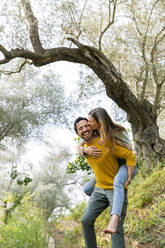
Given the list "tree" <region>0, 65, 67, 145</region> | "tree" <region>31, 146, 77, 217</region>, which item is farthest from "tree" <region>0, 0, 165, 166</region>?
"tree" <region>31, 146, 77, 217</region>

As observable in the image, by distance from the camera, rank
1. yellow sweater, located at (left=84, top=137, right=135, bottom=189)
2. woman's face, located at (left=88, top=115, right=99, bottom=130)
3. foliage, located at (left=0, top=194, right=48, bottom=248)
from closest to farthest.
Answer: yellow sweater, located at (left=84, top=137, right=135, bottom=189)
woman's face, located at (left=88, top=115, right=99, bottom=130)
foliage, located at (left=0, top=194, right=48, bottom=248)

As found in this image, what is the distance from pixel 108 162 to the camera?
2.62m

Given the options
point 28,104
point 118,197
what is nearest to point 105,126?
point 118,197

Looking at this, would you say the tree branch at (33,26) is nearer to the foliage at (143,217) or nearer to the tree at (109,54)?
the tree at (109,54)

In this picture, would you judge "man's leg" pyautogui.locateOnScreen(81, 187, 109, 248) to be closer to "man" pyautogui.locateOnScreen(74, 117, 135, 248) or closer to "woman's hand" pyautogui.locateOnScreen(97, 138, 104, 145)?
"man" pyautogui.locateOnScreen(74, 117, 135, 248)

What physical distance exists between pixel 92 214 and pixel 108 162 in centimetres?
59

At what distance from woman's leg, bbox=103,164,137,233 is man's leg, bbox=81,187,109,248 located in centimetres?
34

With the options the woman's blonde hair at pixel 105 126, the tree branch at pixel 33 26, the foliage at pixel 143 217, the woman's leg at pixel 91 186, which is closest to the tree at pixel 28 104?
the tree branch at pixel 33 26

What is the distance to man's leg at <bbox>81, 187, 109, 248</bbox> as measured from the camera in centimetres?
263

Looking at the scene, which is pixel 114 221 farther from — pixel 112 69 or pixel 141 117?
pixel 141 117

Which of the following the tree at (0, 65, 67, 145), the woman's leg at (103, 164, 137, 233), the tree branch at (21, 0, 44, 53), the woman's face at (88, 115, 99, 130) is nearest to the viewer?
the woman's leg at (103, 164, 137, 233)

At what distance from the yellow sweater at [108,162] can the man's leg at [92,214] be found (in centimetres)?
12

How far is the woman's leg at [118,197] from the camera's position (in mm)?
2066

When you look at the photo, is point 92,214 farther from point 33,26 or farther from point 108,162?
point 33,26
